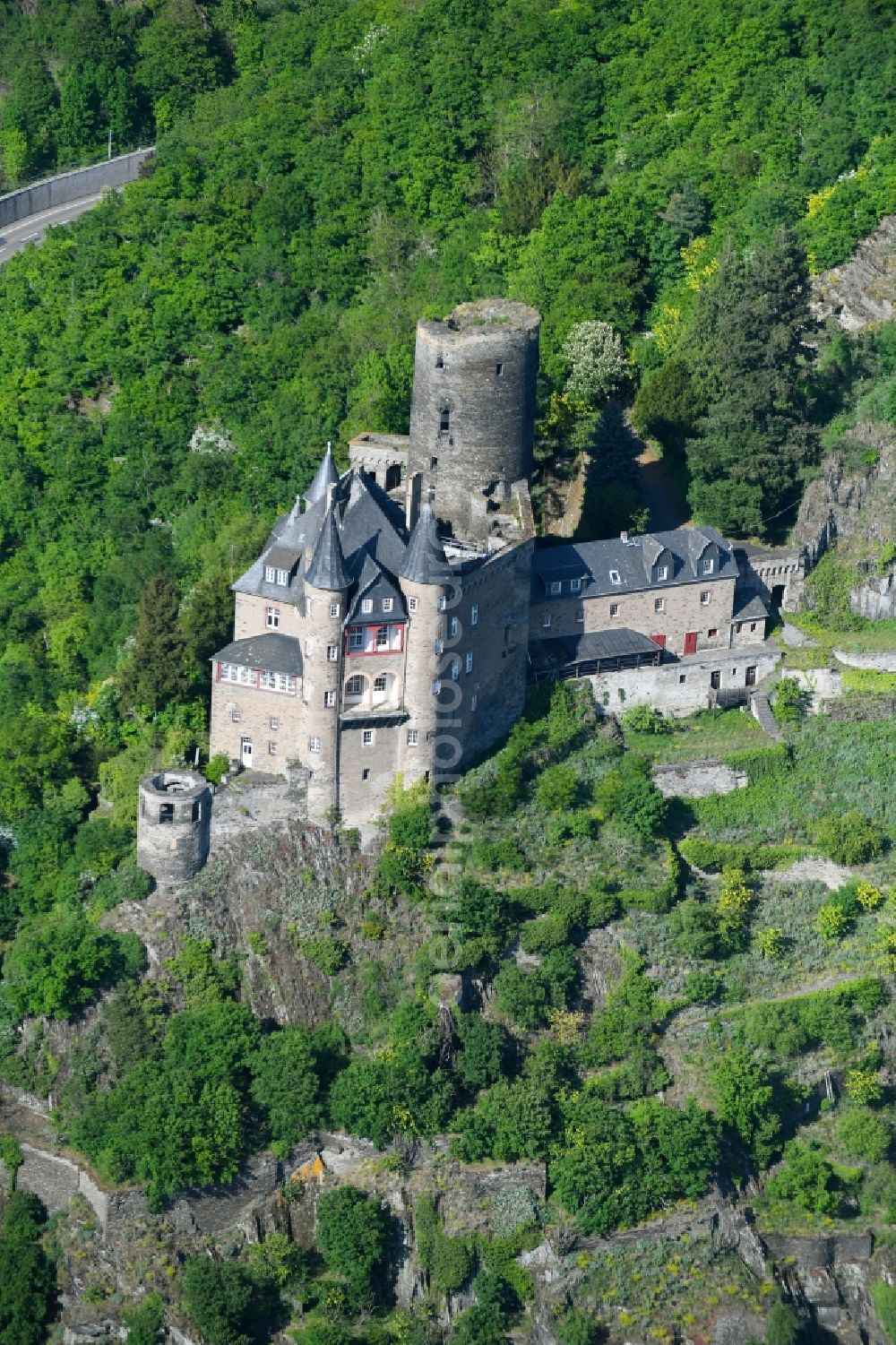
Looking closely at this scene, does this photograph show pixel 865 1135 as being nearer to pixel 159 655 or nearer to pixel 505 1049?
pixel 505 1049

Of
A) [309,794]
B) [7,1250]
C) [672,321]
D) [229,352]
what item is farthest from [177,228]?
[7,1250]

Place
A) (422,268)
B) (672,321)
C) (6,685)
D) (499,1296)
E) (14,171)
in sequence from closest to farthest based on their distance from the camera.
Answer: (499,1296) → (6,685) → (672,321) → (422,268) → (14,171)

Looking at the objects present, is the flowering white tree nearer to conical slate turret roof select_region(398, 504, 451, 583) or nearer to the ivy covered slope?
the ivy covered slope

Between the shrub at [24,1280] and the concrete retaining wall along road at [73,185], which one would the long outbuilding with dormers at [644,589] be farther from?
the concrete retaining wall along road at [73,185]

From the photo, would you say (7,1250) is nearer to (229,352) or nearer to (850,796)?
(850,796)

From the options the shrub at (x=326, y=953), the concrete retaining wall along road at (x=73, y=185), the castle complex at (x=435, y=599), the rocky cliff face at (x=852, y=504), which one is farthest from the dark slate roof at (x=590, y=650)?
the concrete retaining wall along road at (x=73, y=185)

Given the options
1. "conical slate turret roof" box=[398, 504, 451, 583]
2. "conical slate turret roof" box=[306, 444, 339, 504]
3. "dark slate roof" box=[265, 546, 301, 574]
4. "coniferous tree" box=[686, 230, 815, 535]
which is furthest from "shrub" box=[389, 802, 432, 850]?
Result: "coniferous tree" box=[686, 230, 815, 535]

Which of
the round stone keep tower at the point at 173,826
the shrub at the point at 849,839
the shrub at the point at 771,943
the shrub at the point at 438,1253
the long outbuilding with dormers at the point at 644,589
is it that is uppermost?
the long outbuilding with dormers at the point at 644,589
